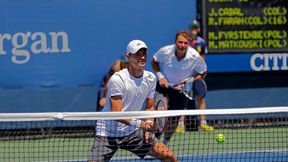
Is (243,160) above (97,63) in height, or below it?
below

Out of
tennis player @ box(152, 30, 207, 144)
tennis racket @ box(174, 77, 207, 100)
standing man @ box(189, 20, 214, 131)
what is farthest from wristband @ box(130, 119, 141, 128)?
standing man @ box(189, 20, 214, 131)

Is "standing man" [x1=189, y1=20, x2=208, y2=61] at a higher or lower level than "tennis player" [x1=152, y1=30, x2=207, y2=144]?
higher

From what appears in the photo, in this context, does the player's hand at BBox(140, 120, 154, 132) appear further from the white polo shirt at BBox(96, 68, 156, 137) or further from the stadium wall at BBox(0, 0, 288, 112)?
the stadium wall at BBox(0, 0, 288, 112)

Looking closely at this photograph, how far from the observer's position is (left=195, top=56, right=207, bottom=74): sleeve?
33.5 ft

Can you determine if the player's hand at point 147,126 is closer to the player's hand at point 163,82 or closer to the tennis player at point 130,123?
the tennis player at point 130,123

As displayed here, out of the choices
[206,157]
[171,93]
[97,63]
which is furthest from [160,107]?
[97,63]

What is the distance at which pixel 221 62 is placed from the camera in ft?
36.5

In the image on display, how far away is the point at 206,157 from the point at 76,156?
58.7 inches

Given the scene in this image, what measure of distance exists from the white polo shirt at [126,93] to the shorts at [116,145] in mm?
44

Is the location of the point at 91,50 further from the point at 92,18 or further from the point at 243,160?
the point at 243,160

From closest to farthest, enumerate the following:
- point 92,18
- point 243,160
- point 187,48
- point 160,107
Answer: point 160,107 → point 243,160 → point 187,48 → point 92,18

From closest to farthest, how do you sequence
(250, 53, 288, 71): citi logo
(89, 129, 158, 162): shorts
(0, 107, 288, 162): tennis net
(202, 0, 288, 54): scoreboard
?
1. (89, 129, 158, 162): shorts
2. (0, 107, 288, 162): tennis net
3. (202, 0, 288, 54): scoreboard
4. (250, 53, 288, 71): citi logo

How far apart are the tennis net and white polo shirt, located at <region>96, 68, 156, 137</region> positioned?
349 millimetres

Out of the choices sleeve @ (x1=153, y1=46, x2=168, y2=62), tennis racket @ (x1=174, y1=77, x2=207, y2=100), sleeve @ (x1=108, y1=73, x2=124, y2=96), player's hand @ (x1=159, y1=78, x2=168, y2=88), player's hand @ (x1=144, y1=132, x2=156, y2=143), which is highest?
sleeve @ (x1=108, y1=73, x2=124, y2=96)
